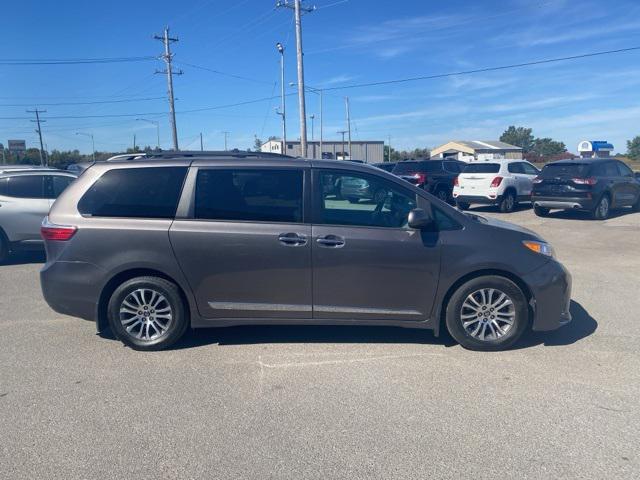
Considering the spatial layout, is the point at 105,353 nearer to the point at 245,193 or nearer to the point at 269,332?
the point at 269,332

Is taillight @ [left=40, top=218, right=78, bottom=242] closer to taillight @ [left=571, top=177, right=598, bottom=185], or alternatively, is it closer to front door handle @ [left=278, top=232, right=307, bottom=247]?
front door handle @ [left=278, top=232, right=307, bottom=247]

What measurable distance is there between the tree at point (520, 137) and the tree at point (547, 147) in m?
1.52

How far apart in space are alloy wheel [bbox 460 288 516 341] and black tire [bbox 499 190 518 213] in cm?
1259

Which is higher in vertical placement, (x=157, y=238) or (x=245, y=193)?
(x=245, y=193)

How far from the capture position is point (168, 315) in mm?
4891

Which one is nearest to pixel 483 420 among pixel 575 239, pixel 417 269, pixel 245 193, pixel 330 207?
pixel 417 269

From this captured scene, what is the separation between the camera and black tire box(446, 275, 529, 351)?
4.79 meters

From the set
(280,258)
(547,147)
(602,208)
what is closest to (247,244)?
(280,258)

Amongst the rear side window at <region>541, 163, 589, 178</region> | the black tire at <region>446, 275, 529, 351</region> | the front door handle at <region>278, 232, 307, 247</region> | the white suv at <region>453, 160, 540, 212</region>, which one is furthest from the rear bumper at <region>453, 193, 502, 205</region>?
the front door handle at <region>278, 232, 307, 247</region>

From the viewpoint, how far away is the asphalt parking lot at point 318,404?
10.3 ft

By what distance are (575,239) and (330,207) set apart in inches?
348

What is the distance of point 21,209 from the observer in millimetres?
9078

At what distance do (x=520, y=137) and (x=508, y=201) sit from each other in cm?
12363

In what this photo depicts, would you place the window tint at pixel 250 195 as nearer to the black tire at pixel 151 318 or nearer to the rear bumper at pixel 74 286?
the black tire at pixel 151 318
